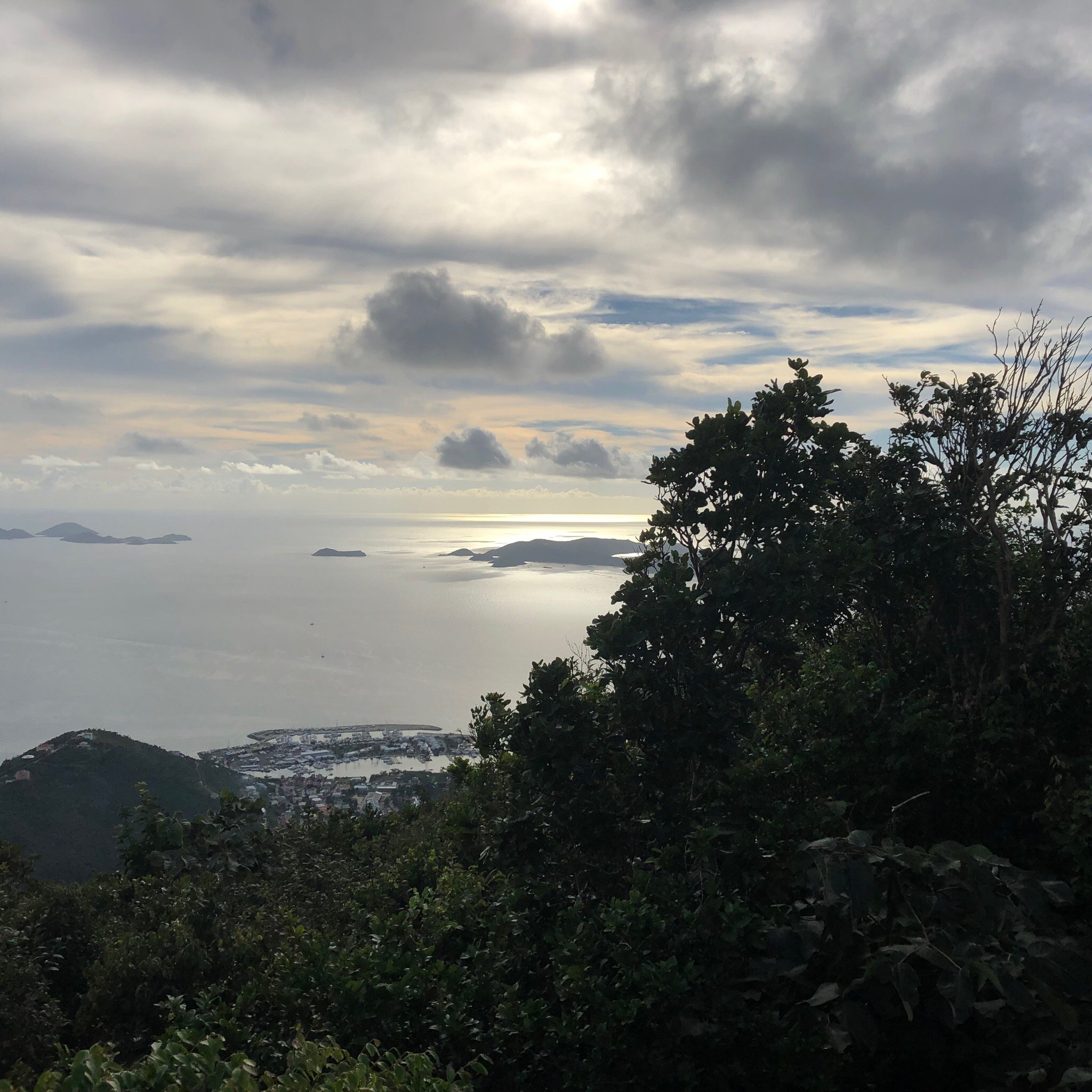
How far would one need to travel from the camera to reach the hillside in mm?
37281

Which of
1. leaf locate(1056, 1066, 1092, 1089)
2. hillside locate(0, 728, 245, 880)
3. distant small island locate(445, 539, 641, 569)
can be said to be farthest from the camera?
distant small island locate(445, 539, 641, 569)

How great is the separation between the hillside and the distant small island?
76280 millimetres

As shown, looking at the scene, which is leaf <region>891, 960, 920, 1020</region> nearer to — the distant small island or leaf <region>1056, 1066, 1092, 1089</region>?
leaf <region>1056, 1066, 1092, 1089</region>

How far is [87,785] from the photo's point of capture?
4388 centimetres

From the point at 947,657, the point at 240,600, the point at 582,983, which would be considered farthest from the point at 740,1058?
the point at 240,600

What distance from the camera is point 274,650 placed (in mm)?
107500

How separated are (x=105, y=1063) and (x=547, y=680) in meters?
3.41

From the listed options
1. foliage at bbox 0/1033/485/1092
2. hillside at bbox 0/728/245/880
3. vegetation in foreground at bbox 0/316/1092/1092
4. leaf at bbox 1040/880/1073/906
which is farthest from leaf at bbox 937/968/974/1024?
hillside at bbox 0/728/245/880

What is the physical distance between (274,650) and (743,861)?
110 meters

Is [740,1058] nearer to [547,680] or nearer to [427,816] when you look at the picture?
[547,680]

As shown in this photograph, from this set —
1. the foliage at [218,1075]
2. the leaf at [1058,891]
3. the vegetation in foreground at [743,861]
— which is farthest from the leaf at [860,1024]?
the foliage at [218,1075]

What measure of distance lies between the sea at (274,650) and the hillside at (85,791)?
17.7 meters

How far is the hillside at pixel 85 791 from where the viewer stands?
37.3 m

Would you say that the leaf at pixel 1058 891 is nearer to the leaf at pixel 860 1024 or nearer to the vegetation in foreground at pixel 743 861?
the vegetation in foreground at pixel 743 861
